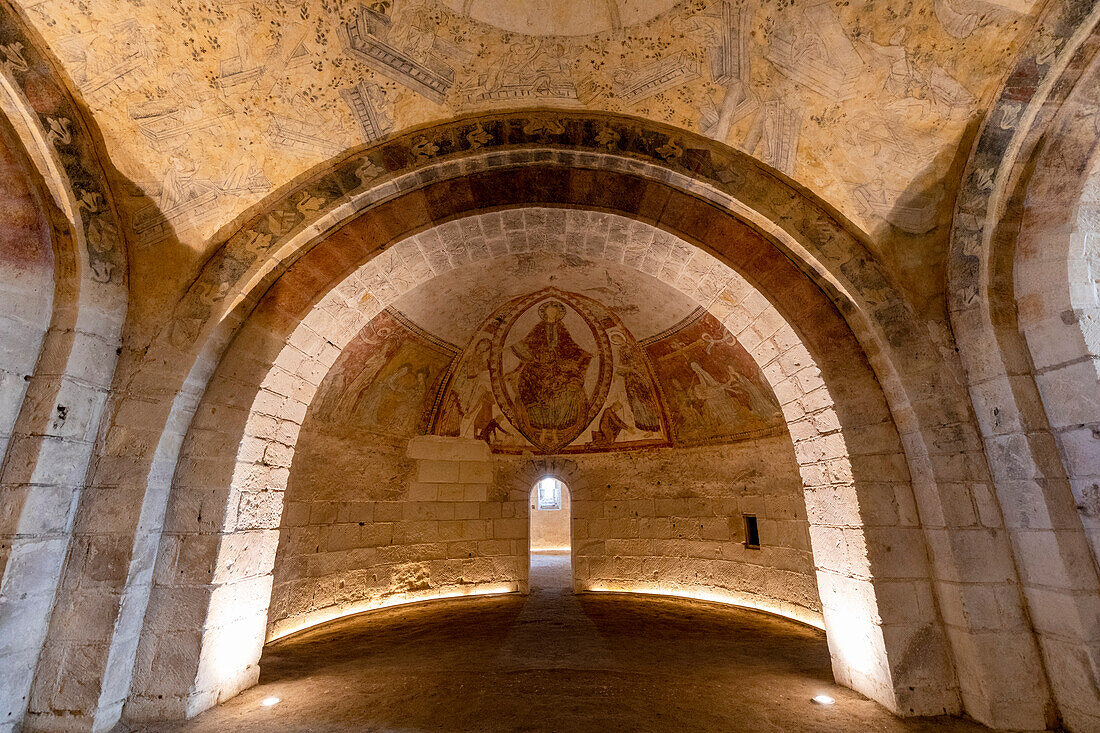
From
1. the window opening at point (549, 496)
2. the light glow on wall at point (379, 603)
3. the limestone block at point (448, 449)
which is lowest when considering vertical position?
the light glow on wall at point (379, 603)

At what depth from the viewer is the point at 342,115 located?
12.5ft


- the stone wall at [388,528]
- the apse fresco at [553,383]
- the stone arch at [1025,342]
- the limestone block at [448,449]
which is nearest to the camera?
the stone arch at [1025,342]

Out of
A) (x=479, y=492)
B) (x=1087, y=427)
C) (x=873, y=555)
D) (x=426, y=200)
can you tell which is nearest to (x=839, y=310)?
(x=1087, y=427)

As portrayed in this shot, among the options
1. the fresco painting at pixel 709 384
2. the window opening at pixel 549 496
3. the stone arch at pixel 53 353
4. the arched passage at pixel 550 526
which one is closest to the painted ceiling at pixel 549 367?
the fresco painting at pixel 709 384

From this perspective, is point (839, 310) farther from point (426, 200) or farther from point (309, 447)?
point (309, 447)

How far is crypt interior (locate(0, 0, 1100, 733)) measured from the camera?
124 inches

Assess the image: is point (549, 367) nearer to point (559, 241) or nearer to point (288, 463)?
point (559, 241)

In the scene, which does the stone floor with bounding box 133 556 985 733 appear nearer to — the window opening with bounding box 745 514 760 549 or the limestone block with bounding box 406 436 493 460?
the window opening with bounding box 745 514 760 549

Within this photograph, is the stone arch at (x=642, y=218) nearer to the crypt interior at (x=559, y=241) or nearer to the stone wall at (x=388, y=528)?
the crypt interior at (x=559, y=241)

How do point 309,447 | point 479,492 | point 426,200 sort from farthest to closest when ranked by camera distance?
1. point 479,492
2. point 309,447
3. point 426,200

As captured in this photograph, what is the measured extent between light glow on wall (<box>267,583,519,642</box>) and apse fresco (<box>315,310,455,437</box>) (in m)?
2.59

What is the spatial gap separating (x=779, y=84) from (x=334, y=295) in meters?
4.18

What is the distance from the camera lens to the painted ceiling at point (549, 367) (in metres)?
6.74

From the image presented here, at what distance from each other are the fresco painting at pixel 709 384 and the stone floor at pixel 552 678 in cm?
276
